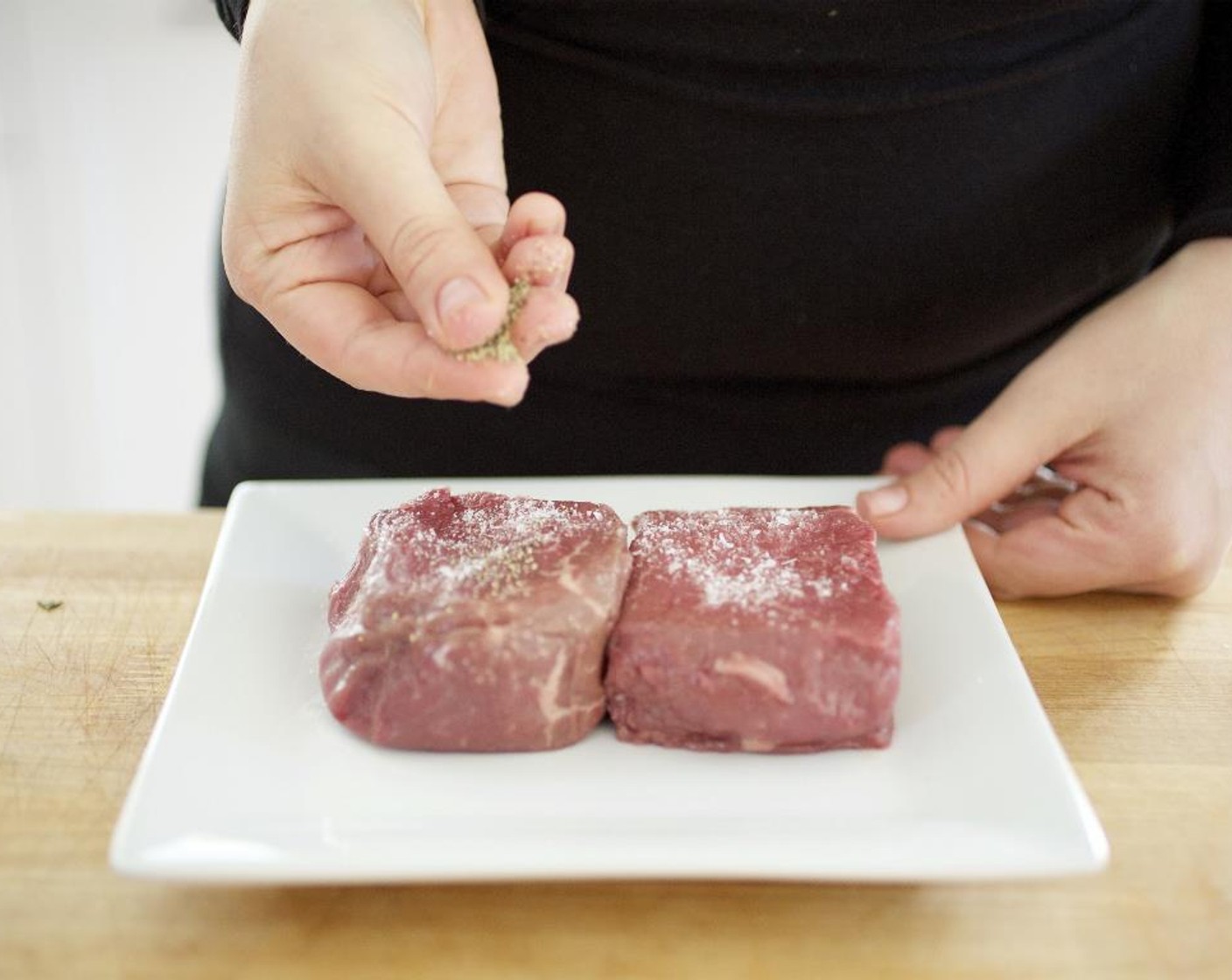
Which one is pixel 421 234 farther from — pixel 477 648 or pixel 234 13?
pixel 234 13

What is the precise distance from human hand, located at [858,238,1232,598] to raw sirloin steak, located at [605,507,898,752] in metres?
0.29

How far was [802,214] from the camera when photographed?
1581 millimetres

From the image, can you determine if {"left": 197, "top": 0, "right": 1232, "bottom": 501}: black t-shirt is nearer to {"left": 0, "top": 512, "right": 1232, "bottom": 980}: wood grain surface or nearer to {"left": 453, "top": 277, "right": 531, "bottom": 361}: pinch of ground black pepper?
{"left": 453, "top": 277, "right": 531, "bottom": 361}: pinch of ground black pepper

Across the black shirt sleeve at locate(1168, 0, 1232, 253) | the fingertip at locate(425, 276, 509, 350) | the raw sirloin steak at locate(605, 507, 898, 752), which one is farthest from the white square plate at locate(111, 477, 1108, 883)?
the black shirt sleeve at locate(1168, 0, 1232, 253)

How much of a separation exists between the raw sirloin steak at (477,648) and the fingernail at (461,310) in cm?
24

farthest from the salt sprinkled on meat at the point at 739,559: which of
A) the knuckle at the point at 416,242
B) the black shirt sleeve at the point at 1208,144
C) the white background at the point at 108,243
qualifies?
the white background at the point at 108,243

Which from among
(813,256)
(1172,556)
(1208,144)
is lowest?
(1172,556)

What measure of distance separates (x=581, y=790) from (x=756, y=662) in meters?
0.19

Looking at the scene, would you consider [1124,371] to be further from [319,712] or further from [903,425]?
[319,712]

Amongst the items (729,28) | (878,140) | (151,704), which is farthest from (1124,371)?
(151,704)

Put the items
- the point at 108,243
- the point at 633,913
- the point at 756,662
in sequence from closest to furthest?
1. the point at 633,913
2. the point at 756,662
3. the point at 108,243

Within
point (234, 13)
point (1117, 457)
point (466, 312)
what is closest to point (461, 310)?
point (466, 312)

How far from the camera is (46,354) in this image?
146 inches

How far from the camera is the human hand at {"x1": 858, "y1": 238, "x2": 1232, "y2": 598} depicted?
1.42 metres
